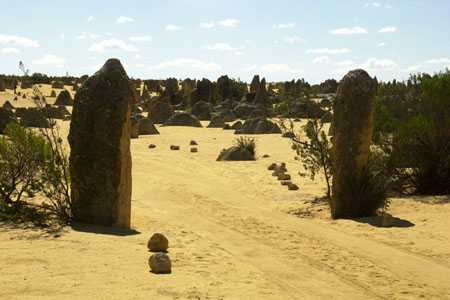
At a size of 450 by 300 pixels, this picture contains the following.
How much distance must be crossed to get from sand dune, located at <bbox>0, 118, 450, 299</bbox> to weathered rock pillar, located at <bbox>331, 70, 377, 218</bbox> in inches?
19.7

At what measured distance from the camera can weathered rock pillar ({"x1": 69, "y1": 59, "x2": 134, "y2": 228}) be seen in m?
8.38

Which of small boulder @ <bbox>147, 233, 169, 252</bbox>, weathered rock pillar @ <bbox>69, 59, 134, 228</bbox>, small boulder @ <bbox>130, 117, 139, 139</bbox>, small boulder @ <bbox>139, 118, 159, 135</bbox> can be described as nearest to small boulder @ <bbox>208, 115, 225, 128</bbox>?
small boulder @ <bbox>139, 118, 159, 135</bbox>

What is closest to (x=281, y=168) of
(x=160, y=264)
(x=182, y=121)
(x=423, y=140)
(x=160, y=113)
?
(x=423, y=140)

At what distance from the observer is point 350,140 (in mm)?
10484

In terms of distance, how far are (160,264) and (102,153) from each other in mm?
2464

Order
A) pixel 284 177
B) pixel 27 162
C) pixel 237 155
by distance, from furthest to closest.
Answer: pixel 237 155 → pixel 284 177 → pixel 27 162

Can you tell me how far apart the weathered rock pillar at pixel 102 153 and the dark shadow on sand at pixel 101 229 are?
124 millimetres

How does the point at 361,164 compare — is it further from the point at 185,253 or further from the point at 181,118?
the point at 181,118

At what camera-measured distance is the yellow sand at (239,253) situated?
19.6ft

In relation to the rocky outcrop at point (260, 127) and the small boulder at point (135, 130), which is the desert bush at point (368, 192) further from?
the rocky outcrop at point (260, 127)

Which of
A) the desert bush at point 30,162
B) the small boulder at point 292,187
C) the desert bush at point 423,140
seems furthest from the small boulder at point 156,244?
the desert bush at point 423,140

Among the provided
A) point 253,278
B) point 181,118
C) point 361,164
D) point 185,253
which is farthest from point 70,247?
point 181,118

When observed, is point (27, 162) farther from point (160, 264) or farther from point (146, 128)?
point (146, 128)

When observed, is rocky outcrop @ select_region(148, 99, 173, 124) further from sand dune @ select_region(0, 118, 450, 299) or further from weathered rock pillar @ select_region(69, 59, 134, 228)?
weathered rock pillar @ select_region(69, 59, 134, 228)
